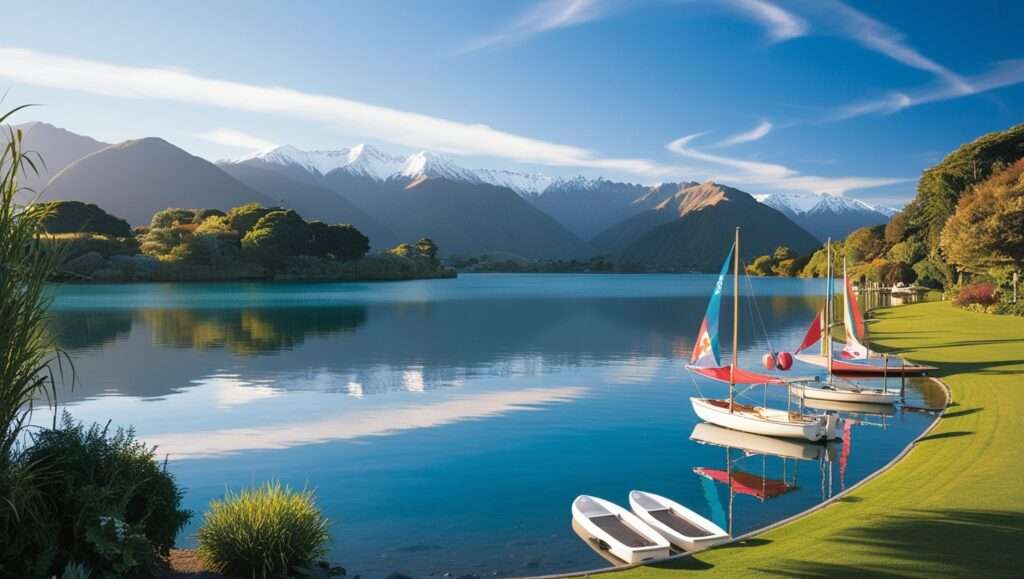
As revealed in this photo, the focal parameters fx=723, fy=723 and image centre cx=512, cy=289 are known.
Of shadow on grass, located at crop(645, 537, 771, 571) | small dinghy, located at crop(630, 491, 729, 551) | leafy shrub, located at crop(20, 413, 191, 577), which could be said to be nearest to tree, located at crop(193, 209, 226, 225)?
small dinghy, located at crop(630, 491, 729, 551)

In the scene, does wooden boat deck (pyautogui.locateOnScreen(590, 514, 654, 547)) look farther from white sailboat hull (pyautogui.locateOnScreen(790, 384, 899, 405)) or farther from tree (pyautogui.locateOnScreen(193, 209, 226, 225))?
tree (pyautogui.locateOnScreen(193, 209, 226, 225))

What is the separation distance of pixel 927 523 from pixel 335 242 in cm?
16109

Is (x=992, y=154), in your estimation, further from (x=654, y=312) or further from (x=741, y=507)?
(x=741, y=507)

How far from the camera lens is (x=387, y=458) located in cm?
2150

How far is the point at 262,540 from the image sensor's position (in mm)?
10766

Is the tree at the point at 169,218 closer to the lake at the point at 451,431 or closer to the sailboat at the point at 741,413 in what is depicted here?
the lake at the point at 451,431

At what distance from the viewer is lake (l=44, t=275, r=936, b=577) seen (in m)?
15.9

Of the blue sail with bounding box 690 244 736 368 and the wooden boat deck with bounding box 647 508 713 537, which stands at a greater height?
the blue sail with bounding box 690 244 736 368

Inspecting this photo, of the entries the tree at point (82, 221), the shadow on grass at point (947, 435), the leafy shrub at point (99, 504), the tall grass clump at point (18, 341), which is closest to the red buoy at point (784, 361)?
the shadow on grass at point (947, 435)

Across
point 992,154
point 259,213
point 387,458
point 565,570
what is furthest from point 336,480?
point 259,213

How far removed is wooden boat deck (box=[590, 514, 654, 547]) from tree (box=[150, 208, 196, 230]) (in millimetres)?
164510

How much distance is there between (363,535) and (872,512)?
10.1m

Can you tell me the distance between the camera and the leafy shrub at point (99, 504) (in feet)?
28.8

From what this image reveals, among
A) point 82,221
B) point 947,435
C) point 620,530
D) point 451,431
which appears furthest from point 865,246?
point 82,221
